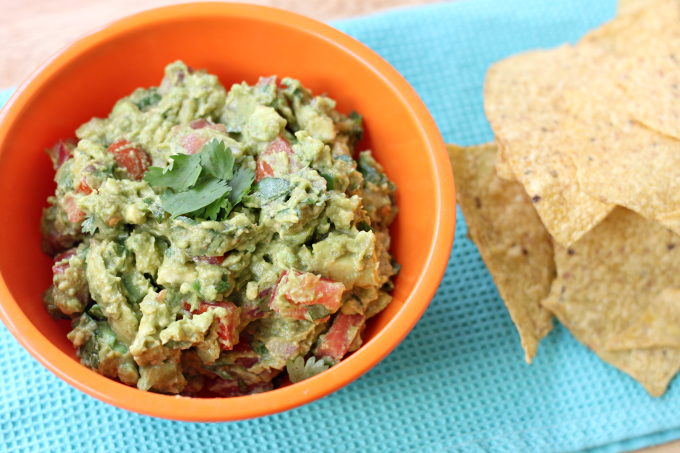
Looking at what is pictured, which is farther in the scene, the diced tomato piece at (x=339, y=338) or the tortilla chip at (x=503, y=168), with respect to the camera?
the tortilla chip at (x=503, y=168)

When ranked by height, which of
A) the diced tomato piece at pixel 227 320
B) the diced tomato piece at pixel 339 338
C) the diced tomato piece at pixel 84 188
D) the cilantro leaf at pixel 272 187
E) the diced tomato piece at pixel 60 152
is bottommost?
the diced tomato piece at pixel 339 338

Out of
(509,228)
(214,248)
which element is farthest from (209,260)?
(509,228)

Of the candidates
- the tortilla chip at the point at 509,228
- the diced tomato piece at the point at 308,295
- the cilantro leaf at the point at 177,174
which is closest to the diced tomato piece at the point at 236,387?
the diced tomato piece at the point at 308,295

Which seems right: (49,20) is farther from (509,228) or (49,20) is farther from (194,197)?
(509,228)

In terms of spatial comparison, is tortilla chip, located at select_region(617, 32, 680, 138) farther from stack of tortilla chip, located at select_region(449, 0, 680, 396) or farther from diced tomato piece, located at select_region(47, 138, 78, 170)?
diced tomato piece, located at select_region(47, 138, 78, 170)

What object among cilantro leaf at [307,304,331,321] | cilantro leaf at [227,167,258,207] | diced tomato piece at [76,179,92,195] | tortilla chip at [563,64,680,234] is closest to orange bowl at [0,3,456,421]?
cilantro leaf at [307,304,331,321]

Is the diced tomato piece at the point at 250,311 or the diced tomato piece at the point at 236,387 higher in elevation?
the diced tomato piece at the point at 250,311

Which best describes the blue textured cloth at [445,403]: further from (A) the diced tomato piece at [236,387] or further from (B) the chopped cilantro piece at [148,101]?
(B) the chopped cilantro piece at [148,101]
